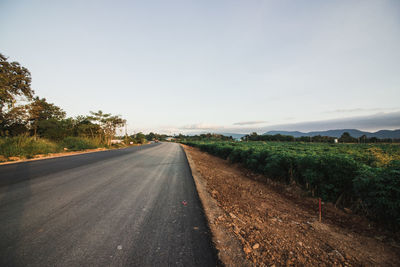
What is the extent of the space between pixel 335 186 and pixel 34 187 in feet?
27.0

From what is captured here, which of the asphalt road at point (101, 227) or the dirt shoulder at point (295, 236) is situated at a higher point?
the asphalt road at point (101, 227)

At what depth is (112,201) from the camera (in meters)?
3.23

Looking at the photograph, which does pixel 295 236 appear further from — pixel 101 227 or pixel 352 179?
pixel 101 227

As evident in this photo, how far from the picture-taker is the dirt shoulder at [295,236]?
1859 millimetres

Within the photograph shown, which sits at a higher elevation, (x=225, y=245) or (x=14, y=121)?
(x=14, y=121)

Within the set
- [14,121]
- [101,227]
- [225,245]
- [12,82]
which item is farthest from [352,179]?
[14,121]

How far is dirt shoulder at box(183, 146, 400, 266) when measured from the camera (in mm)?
1859

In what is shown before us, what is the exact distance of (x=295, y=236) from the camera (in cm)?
234

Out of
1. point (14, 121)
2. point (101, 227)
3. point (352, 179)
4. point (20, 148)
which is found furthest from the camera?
point (14, 121)

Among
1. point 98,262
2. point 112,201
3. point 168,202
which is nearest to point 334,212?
point 168,202

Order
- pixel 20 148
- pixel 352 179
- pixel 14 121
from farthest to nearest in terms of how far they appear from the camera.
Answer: pixel 14 121
pixel 20 148
pixel 352 179

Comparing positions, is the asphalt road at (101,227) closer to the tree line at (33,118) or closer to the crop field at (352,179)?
the crop field at (352,179)

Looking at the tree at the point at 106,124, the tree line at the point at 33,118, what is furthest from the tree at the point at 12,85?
the tree at the point at 106,124

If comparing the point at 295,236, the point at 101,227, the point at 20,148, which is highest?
the point at 20,148
